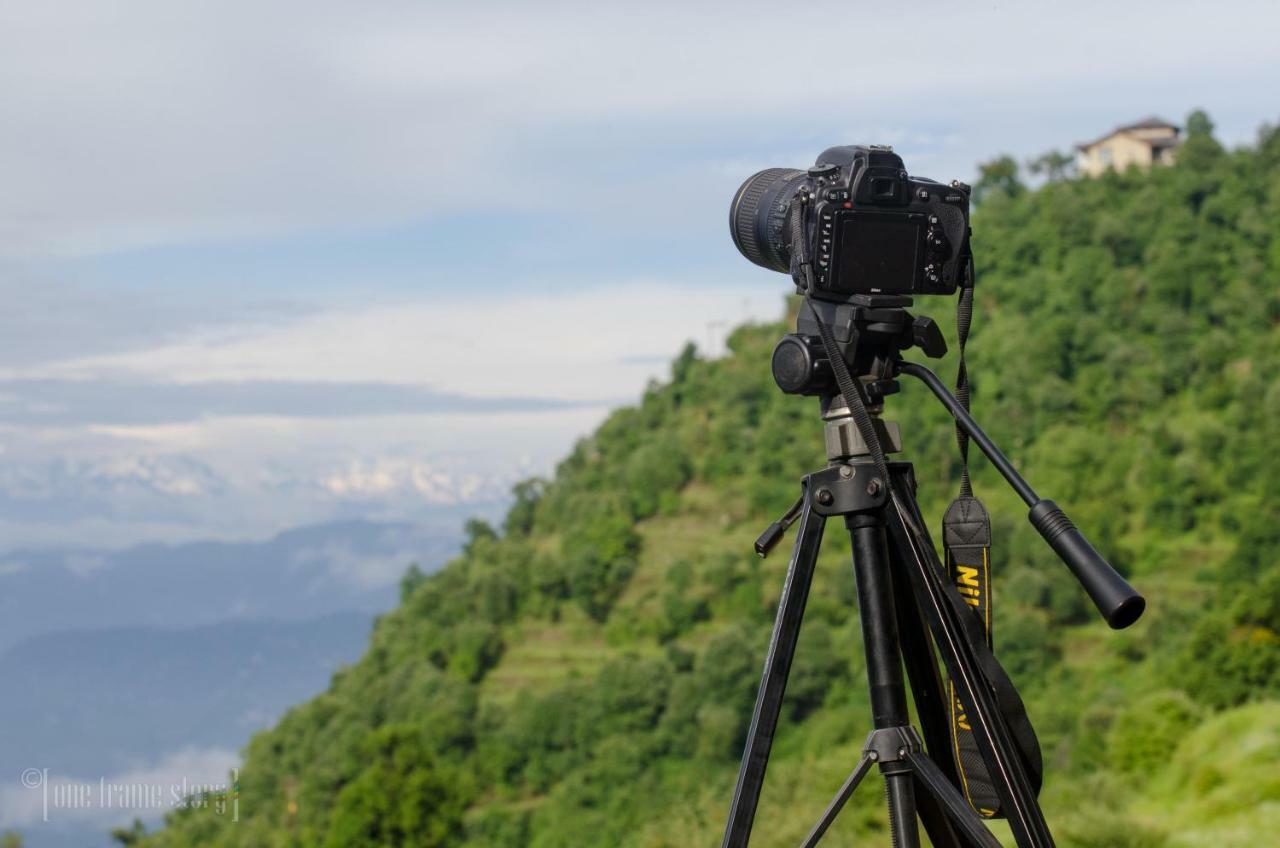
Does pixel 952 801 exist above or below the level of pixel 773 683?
below

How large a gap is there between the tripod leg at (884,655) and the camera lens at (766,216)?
17.1 inches

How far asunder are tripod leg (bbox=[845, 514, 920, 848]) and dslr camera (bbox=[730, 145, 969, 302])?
13.4 inches

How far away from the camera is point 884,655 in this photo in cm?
185

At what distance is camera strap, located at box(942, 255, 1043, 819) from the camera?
5.99ft

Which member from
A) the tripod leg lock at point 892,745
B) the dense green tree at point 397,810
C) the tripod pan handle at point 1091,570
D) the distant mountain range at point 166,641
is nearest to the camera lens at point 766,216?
the tripod pan handle at point 1091,570

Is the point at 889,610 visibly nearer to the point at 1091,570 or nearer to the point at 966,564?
the point at 966,564

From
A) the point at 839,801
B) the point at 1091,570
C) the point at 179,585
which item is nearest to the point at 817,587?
the point at 839,801

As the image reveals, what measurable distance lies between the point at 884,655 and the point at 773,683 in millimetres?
157

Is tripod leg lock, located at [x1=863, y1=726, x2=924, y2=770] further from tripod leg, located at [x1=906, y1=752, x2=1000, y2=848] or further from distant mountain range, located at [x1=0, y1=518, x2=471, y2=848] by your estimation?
distant mountain range, located at [x1=0, y1=518, x2=471, y2=848]

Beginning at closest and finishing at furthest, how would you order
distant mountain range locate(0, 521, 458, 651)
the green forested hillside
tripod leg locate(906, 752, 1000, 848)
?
tripod leg locate(906, 752, 1000, 848), the green forested hillside, distant mountain range locate(0, 521, 458, 651)

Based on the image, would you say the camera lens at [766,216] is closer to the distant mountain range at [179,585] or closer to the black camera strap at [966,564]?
the black camera strap at [966,564]

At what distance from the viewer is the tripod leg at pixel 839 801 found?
1.75 m

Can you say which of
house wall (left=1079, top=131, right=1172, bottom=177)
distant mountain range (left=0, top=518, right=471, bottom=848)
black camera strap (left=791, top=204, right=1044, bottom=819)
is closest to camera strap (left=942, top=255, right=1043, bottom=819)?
black camera strap (left=791, top=204, right=1044, bottom=819)

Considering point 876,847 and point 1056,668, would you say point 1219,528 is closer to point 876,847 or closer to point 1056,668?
point 1056,668
